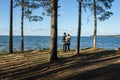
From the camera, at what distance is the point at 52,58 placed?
21.0m

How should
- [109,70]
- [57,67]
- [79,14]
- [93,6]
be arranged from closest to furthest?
[109,70] < [57,67] < [79,14] < [93,6]

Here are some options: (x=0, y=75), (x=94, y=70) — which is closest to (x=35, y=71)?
(x=0, y=75)

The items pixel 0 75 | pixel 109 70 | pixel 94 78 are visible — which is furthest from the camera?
pixel 0 75

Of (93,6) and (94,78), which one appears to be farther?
(93,6)

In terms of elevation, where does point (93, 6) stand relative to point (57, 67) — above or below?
above

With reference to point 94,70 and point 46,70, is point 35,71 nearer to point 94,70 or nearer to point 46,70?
point 46,70

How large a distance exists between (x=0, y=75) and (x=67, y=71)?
11.8 ft

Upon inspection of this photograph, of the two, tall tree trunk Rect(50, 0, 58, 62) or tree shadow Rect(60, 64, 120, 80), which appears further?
tall tree trunk Rect(50, 0, 58, 62)

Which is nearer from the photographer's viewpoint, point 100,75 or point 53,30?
point 100,75

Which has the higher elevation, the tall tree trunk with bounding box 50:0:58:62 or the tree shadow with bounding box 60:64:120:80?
the tall tree trunk with bounding box 50:0:58:62

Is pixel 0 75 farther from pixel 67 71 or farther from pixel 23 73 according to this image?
pixel 67 71

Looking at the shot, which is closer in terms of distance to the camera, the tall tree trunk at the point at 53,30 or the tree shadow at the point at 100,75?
the tree shadow at the point at 100,75

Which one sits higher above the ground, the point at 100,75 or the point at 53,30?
the point at 53,30

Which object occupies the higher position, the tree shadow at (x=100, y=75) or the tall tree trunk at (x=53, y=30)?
the tall tree trunk at (x=53, y=30)
